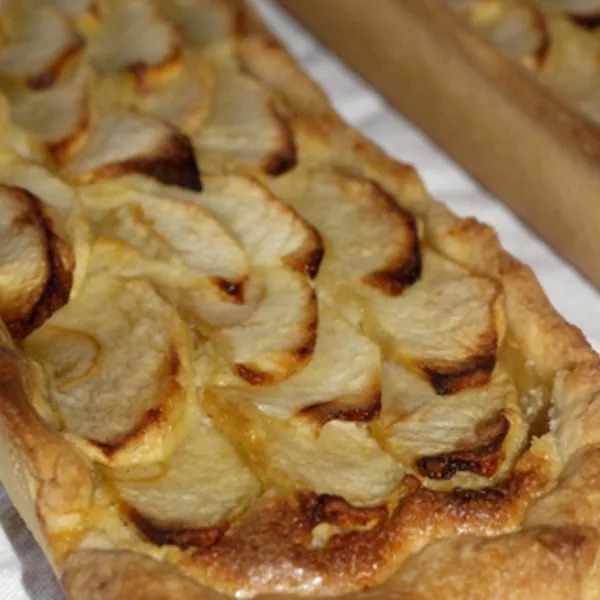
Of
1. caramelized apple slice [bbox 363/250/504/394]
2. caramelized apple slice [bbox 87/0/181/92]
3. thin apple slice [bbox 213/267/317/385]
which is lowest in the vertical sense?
caramelized apple slice [bbox 87/0/181/92]

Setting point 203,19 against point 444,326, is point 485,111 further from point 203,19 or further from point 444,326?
point 444,326

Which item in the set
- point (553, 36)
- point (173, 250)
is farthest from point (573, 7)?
point (173, 250)

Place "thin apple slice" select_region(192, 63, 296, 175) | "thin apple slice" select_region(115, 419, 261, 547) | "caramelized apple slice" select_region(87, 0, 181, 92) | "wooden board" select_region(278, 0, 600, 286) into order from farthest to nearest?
1. "caramelized apple slice" select_region(87, 0, 181, 92)
2. "wooden board" select_region(278, 0, 600, 286)
3. "thin apple slice" select_region(192, 63, 296, 175)
4. "thin apple slice" select_region(115, 419, 261, 547)

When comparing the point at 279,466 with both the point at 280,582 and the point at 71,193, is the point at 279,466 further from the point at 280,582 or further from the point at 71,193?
the point at 71,193

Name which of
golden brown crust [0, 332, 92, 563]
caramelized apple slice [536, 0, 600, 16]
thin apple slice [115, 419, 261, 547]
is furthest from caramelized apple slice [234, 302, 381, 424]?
caramelized apple slice [536, 0, 600, 16]

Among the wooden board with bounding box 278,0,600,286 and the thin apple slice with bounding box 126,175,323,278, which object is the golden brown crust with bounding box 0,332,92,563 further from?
the wooden board with bounding box 278,0,600,286

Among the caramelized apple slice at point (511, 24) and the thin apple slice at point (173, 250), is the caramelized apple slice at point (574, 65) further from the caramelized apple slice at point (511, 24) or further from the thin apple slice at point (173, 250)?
the thin apple slice at point (173, 250)

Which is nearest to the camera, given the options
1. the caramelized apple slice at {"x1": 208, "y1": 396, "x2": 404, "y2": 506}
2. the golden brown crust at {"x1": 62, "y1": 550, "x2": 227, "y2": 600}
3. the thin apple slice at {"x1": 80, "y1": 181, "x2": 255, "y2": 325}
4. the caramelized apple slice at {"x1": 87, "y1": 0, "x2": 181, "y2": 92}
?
the golden brown crust at {"x1": 62, "y1": 550, "x2": 227, "y2": 600}

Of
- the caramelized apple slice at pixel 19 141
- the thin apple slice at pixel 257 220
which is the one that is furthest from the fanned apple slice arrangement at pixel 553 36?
the caramelized apple slice at pixel 19 141
